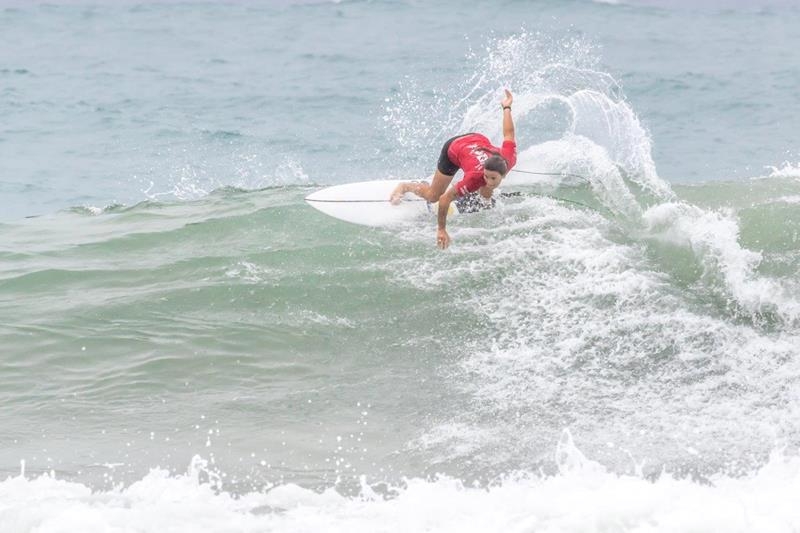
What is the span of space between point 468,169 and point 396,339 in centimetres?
191

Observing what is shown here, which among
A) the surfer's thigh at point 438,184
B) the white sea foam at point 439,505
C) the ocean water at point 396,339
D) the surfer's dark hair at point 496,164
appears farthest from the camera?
the surfer's thigh at point 438,184

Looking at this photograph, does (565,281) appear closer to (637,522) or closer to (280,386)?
(280,386)

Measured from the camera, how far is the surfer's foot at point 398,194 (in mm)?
9906

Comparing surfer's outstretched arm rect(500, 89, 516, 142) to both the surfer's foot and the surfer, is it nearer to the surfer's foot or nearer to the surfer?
the surfer

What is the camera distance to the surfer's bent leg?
963 cm

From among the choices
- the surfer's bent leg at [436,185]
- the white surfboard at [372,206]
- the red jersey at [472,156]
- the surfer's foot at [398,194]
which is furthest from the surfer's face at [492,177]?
the surfer's foot at [398,194]

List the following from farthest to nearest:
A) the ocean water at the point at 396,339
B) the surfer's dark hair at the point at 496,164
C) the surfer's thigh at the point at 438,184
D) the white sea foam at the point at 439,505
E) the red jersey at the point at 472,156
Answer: the surfer's thigh at the point at 438,184 → the red jersey at the point at 472,156 → the surfer's dark hair at the point at 496,164 → the ocean water at the point at 396,339 → the white sea foam at the point at 439,505

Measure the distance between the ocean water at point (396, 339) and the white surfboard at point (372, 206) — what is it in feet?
0.47

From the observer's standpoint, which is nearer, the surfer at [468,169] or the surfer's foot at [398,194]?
the surfer at [468,169]

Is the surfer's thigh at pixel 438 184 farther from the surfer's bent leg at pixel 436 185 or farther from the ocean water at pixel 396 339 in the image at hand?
the ocean water at pixel 396 339

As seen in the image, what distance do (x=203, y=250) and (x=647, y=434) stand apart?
4685 mm

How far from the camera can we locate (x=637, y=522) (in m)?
5.11

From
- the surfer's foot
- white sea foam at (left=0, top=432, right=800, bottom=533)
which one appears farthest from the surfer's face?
white sea foam at (left=0, top=432, right=800, bottom=533)

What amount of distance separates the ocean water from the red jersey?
1.72 feet
